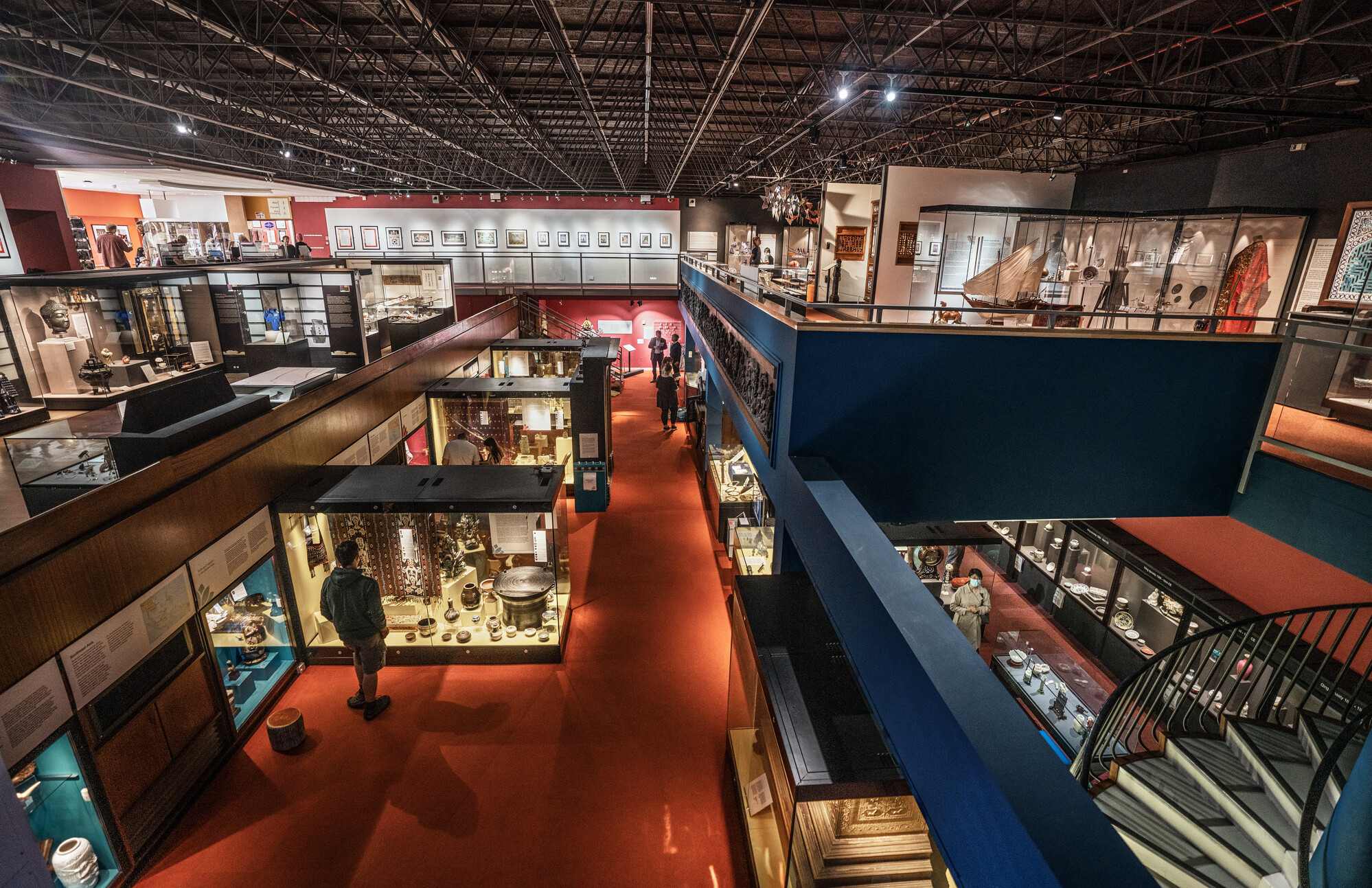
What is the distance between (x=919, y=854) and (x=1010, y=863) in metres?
1.71

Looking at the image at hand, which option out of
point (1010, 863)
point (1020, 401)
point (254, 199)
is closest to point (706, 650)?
point (1020, 401)

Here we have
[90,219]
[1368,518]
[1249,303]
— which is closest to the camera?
[1368,518]

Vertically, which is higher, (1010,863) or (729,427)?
(1010,863)

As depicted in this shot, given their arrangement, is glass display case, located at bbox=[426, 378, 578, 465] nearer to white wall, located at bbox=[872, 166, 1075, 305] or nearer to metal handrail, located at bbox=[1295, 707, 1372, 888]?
white wall, located at bbox=[872, 166, 1075, 305]

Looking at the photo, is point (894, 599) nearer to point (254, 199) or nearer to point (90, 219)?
point (90, 219)

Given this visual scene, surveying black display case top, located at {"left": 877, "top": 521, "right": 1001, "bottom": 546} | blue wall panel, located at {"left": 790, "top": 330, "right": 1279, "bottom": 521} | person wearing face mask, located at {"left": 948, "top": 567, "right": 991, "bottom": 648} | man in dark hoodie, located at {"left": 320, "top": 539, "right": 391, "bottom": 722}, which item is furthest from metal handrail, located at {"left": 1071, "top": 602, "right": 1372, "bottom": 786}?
man in dark hoodie, located at {"left": 320, "top": 539, "right": 391, "bottom": 722}

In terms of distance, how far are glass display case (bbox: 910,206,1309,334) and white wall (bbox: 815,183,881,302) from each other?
3.54 meters

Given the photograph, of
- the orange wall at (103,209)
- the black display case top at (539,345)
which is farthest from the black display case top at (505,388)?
the orange wall at (103,209)

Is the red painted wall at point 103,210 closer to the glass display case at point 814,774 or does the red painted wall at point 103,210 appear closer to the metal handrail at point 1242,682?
the glass display case at point 814,774

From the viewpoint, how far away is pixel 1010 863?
2.00 m

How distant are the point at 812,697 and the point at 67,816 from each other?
547 centimetres

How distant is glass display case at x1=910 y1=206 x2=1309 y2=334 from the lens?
9.77 metres

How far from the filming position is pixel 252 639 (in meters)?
6.41

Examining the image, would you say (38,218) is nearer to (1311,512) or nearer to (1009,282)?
(1009,282)
